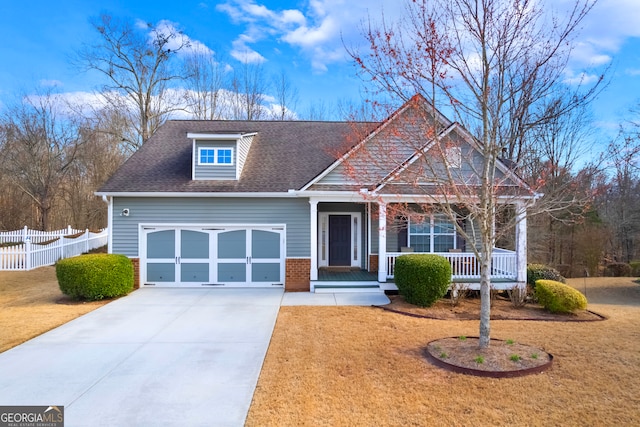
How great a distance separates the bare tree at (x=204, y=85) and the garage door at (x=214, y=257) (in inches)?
681

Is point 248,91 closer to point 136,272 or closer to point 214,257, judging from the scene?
point 214,257

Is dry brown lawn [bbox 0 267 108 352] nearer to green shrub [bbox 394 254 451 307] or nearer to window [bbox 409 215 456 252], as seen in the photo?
green shrub [bbox 394 254 451 307]

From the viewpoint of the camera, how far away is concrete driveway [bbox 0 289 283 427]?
4297mm

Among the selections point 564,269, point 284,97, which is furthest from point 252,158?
point 564,269

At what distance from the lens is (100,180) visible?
2667 cm

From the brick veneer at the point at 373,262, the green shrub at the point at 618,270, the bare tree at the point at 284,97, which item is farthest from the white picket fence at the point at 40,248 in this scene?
the green shrub at the point at 618,270

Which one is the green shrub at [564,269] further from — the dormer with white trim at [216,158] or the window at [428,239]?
the dormer with white trim at [216,158]

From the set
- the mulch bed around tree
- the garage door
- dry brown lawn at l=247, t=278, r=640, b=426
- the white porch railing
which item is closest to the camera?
dry brown lawn at l=247, t=278, r=640, b=426

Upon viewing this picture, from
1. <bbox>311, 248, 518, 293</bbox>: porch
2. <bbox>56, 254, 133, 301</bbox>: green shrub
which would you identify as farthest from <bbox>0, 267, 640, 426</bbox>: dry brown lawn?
<bbox>311, 248, 518, 293</bbox>: porch

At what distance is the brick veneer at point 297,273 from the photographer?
11.6 metres

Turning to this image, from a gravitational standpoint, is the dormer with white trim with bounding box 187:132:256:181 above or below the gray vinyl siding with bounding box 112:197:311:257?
above

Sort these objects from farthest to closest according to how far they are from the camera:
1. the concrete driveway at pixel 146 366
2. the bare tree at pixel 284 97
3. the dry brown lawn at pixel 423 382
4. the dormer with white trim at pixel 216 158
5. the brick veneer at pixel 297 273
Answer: the bare tree at pixel 284 97 → the dormer with white trim at pixel 216 158 → the brick veneer at pixel 297 273 → the concrete driveway at pixel 146 366 → the dry brown lawn at pixel 423 382

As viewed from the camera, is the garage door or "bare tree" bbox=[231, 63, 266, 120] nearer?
the garage door

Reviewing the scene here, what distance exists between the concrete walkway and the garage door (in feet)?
8.23
